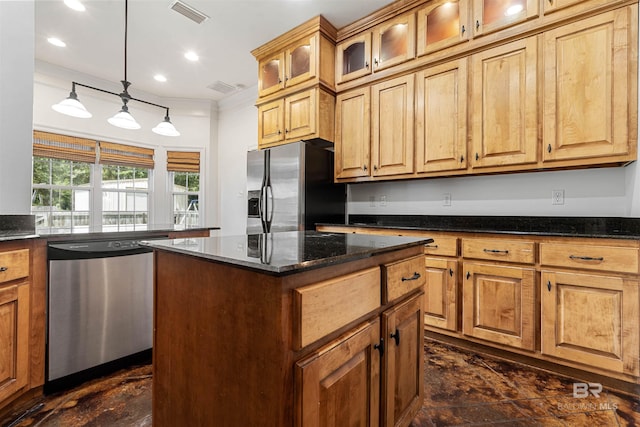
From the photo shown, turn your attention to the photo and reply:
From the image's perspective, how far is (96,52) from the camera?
12.1ft

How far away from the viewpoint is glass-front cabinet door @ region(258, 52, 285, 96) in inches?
136

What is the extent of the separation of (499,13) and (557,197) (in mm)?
1516

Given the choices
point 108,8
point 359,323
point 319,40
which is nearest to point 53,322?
point 359,323

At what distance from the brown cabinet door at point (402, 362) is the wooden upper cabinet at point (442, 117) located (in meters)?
1.65

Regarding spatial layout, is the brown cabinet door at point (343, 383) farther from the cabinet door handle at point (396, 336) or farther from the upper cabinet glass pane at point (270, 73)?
the upper cabinet glass pane at point (270, 73)

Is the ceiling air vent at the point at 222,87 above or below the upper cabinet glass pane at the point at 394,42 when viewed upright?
above

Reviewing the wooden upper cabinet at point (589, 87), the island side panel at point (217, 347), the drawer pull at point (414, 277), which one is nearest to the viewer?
the island side panel at point (217, 347)

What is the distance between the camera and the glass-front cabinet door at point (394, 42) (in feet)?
9.11

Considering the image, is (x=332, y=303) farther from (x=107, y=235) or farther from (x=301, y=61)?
(x=301, y=61)

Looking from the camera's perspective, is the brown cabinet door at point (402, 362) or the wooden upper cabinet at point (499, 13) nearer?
the brown cabinet door at point (402, 362)

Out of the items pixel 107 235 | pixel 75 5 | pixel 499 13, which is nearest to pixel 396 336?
pixel 107 235

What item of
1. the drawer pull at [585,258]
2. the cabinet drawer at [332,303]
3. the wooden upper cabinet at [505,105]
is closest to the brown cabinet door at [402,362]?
the cabinet drawer at [332,303]

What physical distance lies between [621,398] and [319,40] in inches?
141

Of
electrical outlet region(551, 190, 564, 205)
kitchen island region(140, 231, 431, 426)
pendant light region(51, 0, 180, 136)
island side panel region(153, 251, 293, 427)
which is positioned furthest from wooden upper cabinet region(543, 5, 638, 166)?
pendant light region(51, 0, 180, 136)
